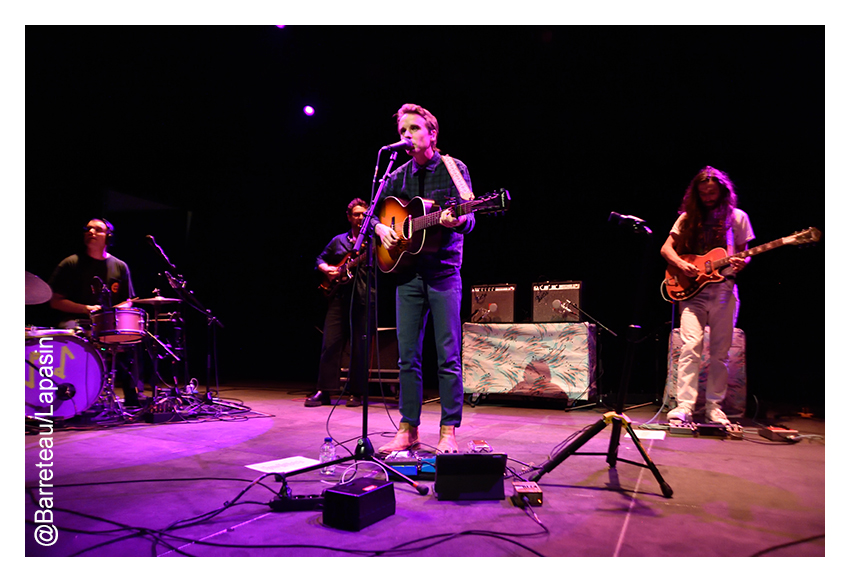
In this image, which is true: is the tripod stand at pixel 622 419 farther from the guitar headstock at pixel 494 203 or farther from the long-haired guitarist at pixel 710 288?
the long-haired guitarist at pixel 710 288

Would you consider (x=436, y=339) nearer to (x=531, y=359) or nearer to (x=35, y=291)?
(x=531, y=359)

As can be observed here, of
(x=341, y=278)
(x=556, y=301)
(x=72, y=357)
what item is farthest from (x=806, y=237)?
(x=72, y=357)

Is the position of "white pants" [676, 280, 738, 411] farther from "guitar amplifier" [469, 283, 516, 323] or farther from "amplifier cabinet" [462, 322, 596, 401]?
"guitar amplifier" [469, 283, 516, 323]

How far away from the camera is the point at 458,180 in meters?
2.59

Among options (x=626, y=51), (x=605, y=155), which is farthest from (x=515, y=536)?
(x=605, y=155)

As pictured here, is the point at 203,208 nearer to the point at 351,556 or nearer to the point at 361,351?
the point at 361,351

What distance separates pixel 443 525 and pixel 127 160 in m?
6.89

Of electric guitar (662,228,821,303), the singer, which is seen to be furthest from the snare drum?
electric guitar (662,228,821,303)

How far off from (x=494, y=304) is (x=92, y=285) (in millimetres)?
3896

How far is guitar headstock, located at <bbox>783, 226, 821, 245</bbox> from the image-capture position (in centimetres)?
346

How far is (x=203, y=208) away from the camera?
7.89 meters

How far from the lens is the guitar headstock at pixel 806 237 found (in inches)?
136

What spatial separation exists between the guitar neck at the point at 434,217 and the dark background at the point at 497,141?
229 centimetres

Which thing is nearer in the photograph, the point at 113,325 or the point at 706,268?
the point at 706,268
